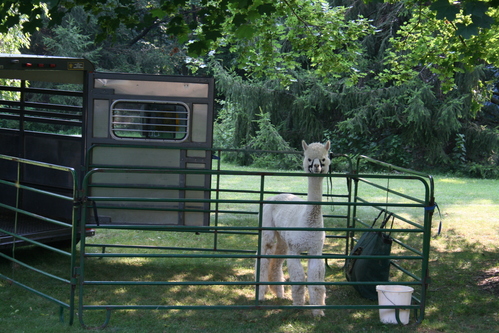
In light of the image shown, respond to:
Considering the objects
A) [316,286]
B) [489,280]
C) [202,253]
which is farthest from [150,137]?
[489,280]

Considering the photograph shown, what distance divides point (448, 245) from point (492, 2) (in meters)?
4.95

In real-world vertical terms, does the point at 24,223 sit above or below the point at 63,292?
above

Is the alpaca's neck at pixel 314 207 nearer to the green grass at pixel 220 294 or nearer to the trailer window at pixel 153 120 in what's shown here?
the green grass at pixel 220 294

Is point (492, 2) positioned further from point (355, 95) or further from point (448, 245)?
point (355, 95)

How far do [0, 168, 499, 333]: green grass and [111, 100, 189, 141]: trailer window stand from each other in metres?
1.79

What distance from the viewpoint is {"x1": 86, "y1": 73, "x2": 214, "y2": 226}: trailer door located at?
23.7ft

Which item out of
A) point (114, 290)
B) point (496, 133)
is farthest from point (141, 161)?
point (496, 133)

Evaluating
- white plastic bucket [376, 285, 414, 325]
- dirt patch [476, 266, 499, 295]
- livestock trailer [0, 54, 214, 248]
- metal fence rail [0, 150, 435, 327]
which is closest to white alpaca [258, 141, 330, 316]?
metal fence rail [0, 150, 435, 327]

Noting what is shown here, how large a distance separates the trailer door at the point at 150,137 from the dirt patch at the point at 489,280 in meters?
3.58

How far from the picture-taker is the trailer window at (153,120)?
24.1 ft

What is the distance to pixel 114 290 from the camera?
654 cm

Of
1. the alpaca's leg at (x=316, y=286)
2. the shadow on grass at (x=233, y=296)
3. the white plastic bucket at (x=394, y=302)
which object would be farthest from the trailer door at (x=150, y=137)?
the white plastic bucket at (x=394, y=302)

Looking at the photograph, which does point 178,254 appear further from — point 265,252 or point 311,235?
point 311,235

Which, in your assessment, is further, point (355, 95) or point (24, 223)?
point (355, 95)
